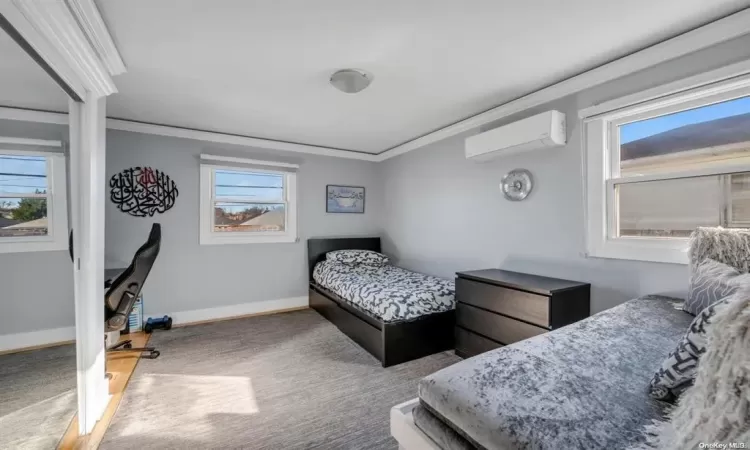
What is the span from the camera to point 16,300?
1.80 meters

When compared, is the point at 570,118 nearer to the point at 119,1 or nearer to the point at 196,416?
the point at 119,1

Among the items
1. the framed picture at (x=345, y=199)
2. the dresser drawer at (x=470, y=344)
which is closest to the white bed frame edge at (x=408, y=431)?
the dresser drawer at (x=470, y=344)

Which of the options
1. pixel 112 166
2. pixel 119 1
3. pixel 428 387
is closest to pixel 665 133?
pixel 428 387

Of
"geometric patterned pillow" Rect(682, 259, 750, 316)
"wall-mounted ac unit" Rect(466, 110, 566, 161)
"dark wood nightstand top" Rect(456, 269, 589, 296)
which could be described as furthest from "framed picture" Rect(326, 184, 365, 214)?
"geometric patterned pillow" Rect(682, 259, 750, 316)

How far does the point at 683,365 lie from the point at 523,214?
199 centimetres

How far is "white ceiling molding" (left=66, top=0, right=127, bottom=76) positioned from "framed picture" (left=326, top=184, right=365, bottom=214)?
8.75 feet

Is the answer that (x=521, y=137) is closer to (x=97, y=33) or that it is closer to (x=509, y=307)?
(x=509, y=307)

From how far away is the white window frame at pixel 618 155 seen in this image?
1.71 meters

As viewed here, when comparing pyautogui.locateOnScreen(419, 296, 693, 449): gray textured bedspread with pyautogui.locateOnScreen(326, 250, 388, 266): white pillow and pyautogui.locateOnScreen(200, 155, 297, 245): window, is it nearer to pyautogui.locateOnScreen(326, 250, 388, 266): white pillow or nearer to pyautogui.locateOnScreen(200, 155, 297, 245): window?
pyautogui.locateOnScreen(326, 250, 388, 266): white pillow

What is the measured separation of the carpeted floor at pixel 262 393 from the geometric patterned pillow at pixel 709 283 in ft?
5.27

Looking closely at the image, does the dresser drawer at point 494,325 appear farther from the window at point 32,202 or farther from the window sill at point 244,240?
the window at point 32,202

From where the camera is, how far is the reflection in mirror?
147 centimetres

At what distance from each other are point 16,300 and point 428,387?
241 cm

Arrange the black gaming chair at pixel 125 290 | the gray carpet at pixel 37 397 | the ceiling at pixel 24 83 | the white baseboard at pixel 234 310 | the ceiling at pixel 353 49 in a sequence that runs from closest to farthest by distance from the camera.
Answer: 1. the ceiling at pixel 24 83
2. the ceiling at pixel 353 49
3. the gray carpet at pixel 37 397
4. the black gaming chair at pixel 125 290
5. the white baseboard at pixel 234 310
